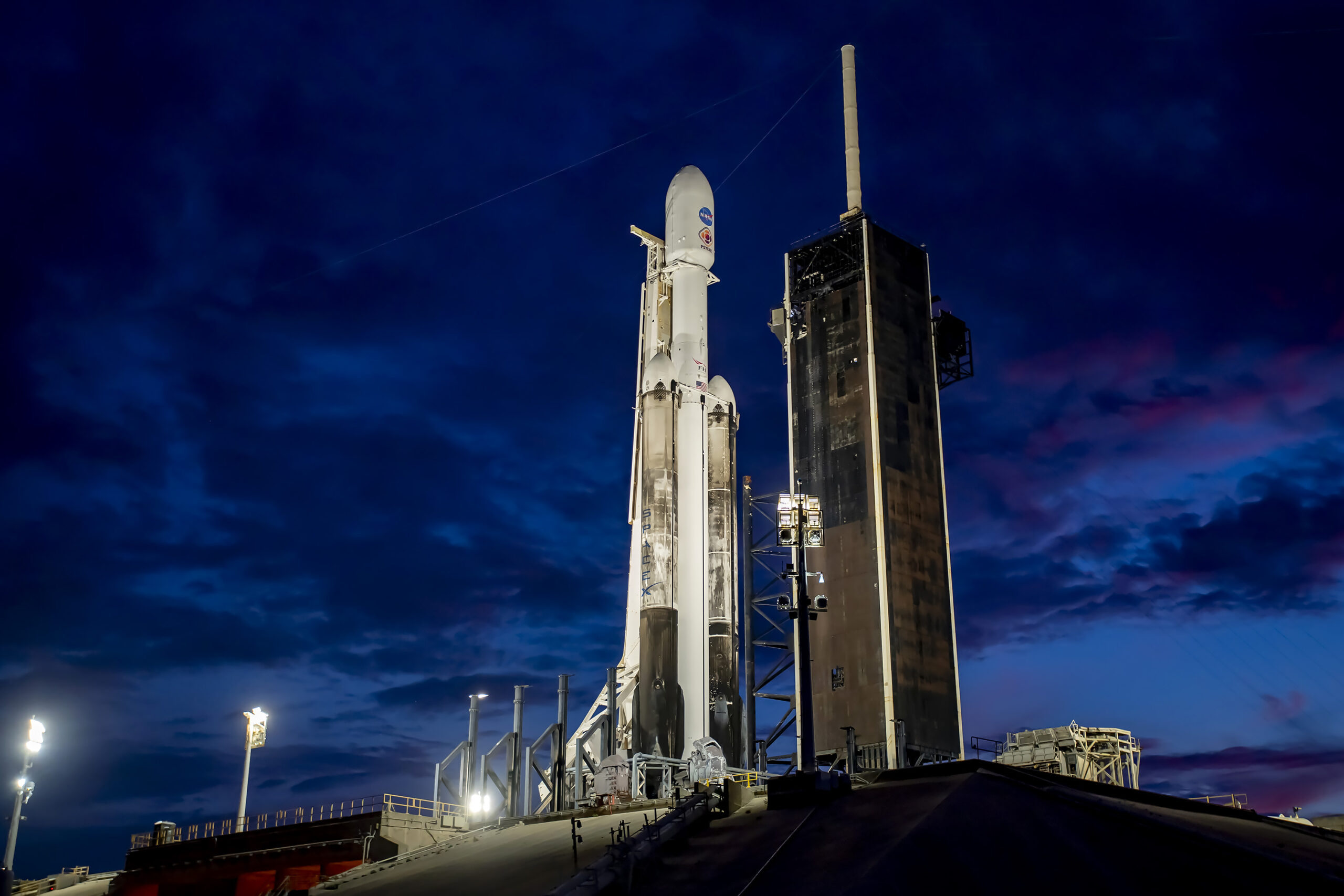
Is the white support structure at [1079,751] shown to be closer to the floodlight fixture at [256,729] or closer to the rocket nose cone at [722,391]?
the rocket nose cone at [722,391]

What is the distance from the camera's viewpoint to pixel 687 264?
173ft

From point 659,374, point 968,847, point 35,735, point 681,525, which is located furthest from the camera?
point 659,374

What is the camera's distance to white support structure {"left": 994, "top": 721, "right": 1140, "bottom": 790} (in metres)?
43.5

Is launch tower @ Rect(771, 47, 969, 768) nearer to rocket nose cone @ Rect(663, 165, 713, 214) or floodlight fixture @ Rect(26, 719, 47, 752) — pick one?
rocket nose cone @ Rect(663, 165, 713, 214)

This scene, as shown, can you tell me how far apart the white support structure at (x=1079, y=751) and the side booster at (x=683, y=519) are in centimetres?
1169

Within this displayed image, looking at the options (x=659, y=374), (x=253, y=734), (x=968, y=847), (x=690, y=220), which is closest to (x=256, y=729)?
(x=253, y=734)

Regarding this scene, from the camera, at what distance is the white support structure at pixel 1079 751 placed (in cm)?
4347

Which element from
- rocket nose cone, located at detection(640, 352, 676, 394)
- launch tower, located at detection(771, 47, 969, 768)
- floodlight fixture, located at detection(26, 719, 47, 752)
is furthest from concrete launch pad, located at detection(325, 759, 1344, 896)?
rocket nose cone, located at detection(640, 352, 676, 394)

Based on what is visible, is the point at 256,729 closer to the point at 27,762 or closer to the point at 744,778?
the point at 27,762

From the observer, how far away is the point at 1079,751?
4397cm

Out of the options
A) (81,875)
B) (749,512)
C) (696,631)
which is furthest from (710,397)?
(81,875)

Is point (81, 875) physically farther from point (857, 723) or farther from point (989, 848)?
point (989, 848)

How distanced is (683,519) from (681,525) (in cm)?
34

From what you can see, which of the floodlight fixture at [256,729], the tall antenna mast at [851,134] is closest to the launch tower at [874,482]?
the tall antenna mast at [851,134]
